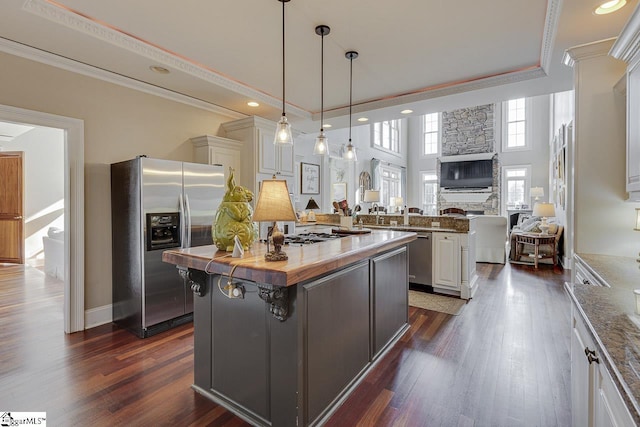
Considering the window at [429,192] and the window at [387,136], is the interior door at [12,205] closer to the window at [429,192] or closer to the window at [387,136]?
the window at [387,136]

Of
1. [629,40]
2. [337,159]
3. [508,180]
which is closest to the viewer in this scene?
[629,40]

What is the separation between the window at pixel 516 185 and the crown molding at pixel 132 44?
1057cm

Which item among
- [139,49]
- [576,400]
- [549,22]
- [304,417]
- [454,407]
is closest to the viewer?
[576,400]

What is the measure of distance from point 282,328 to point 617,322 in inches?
54.4

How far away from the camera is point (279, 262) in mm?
1648

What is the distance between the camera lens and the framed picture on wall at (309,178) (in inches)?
270

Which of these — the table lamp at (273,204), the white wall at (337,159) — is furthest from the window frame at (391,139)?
the table lamp at (273,204)

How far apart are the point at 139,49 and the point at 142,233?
5.55ft

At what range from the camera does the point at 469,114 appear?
39.5 feet

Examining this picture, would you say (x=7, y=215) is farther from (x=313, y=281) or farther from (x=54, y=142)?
(x=313, y=281)

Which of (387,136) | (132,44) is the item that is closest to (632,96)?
(132,44)

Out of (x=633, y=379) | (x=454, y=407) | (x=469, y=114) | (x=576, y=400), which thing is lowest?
(x=454, y=407)

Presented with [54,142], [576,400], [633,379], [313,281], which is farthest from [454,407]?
[54,142]

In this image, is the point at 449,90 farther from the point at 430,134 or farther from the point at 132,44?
the point at 430,134
